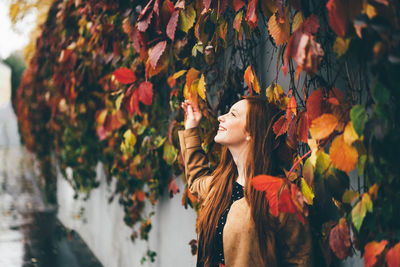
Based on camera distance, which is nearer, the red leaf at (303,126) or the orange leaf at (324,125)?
the orange leaf at (324,125)

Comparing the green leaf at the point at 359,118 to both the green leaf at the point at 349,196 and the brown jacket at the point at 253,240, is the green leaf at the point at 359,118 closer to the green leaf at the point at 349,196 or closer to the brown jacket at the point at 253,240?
the green leaf at the point at 349,196

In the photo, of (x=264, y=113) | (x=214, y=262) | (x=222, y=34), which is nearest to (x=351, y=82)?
(x=264, y=113)

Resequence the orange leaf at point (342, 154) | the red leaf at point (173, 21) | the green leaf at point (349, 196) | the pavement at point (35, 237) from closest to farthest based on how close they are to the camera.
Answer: the orange leaf at point (342, 154)
the green leaf at point (349, 196)
the red leaf at point (173, 21)
the pavement at point (35, 237)

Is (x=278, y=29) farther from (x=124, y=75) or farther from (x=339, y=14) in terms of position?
(x=124, y=75)

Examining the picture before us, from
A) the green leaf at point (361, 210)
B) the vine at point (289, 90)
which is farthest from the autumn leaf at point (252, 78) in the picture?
the green leaf at point (361, 210)

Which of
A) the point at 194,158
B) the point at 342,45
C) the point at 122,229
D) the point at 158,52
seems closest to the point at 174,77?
the point at 158,52

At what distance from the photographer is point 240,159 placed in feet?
6.92

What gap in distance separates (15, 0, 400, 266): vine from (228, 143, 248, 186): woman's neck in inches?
8.9

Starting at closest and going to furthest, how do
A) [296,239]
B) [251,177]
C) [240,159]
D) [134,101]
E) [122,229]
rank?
1. [296,239]
2. [251,177]
3. [240,159]
4. [134,101]
5. [122,229]

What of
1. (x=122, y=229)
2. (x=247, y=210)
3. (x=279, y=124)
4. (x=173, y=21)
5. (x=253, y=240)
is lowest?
(x=122, y=229)

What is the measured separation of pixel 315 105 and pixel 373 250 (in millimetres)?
520

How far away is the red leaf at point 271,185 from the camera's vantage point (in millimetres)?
1622

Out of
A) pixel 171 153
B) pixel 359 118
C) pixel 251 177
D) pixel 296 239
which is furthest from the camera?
pixel 171 153

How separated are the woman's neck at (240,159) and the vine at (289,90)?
0.23m
